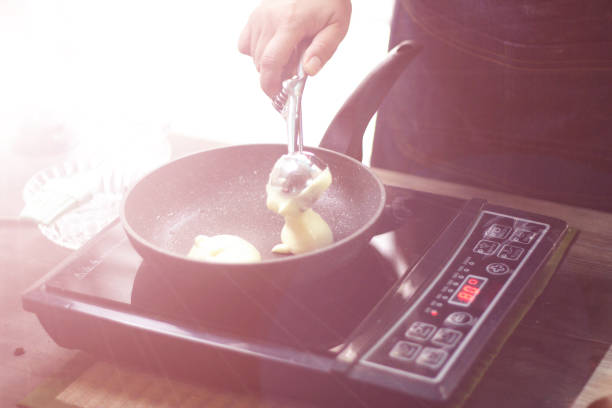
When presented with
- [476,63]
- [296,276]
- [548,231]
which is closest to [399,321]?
[296,276]

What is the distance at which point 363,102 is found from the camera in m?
0.72

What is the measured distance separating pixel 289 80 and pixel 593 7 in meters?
0.47

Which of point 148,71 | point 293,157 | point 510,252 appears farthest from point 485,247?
point 148,71

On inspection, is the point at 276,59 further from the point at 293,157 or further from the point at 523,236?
the point at 523,236

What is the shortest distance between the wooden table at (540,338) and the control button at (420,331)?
9 cm

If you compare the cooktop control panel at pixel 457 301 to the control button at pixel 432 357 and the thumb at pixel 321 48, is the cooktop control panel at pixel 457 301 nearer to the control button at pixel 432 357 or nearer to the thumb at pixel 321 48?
the control button at pixel 432 357

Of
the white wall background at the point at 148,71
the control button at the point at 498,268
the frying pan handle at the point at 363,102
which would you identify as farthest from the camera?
the white wall background at the point at 148,71

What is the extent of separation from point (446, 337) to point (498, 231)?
190 mm

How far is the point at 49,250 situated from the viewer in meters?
0.80

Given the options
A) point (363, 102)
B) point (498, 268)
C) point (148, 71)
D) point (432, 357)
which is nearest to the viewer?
point (432, 357)

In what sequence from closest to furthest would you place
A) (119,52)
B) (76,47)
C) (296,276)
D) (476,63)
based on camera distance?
(296,276)
(476,63)
(76,47)
(119,52)

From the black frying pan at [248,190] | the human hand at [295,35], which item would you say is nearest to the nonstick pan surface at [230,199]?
the black frying pan at [248,190]

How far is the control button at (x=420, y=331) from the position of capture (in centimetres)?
51

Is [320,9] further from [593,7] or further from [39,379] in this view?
[39,379]
